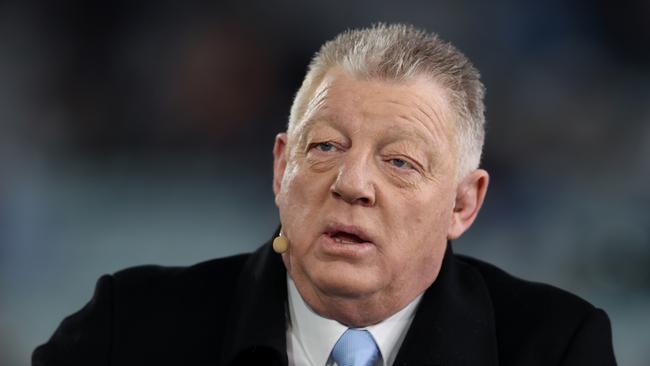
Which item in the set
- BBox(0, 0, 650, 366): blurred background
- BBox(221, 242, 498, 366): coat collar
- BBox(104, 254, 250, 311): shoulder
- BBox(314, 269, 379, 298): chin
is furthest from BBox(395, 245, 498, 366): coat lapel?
BBox(0, 0, 650, 366): blurred background

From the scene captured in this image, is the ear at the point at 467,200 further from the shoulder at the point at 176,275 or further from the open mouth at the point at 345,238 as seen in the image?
the shoulder at the point at 176,275

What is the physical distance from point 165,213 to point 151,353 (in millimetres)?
945

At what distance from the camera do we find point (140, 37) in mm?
3154

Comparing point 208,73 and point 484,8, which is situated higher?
point 484,8

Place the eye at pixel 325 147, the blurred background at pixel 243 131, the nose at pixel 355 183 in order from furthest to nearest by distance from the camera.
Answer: the blurred background at pixel 243 131, the eye at pixel 325 147, the nose at pixel 355 183

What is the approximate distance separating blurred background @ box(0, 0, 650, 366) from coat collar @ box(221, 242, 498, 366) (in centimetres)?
78

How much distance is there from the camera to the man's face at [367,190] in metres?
2.06

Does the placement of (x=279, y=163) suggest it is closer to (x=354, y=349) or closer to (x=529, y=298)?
(x=354, y=349)

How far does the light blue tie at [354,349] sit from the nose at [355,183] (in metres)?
0.30

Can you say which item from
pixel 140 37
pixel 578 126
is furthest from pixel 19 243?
pixel 578 126

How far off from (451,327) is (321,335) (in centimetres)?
26

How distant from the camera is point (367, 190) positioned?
2053mm

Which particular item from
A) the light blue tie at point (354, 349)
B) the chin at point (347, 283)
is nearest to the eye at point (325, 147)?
the chin at point (347, 283)

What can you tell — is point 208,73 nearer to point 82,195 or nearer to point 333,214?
point 82,195
